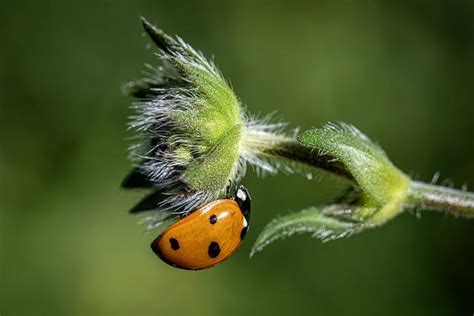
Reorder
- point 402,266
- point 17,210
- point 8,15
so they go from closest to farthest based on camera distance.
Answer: point 402,266 → point 17,210 → point 8,15

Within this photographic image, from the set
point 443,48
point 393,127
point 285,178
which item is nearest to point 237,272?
point 285,178

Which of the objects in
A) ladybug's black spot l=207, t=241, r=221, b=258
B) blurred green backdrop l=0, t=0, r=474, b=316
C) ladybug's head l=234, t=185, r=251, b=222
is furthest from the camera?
blurred green backdrop l=0, t=0, r=474, b=316

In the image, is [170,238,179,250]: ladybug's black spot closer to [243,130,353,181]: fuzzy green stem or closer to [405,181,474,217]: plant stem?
[243,130,353,181]: fuzzy green stem

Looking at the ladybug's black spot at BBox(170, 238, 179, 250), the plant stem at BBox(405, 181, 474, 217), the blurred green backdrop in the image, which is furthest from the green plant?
the blurred green backdrop

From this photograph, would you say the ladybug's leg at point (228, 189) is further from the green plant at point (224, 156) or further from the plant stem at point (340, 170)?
the plant stem at point (340, 170)

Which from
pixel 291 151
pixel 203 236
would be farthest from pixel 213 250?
pixel 291 151

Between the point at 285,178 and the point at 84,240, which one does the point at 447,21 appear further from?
the point at 84,240
